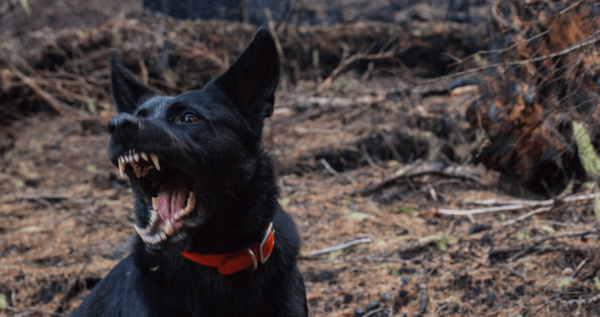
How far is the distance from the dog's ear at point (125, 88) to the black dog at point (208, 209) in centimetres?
32

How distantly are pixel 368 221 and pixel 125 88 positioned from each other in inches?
123

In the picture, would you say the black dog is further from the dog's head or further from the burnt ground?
the burnt ground

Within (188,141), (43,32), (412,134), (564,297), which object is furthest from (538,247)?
(43,32)

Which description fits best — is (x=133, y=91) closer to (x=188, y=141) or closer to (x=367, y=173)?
(x=188, y=141)

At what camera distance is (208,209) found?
6.48ft

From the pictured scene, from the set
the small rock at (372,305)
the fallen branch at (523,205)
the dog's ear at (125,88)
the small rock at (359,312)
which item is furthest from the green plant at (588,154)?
the dog's ear at (125,88)

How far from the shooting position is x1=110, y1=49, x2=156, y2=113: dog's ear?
8.07ft

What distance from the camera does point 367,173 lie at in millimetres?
6027

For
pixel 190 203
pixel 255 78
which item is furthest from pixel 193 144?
pixel 255 78

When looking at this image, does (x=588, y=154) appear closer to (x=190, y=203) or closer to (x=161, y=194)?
(x=190, y=203)

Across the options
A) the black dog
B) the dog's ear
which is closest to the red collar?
the black dog

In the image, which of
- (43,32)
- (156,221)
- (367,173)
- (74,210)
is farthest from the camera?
(43,32)

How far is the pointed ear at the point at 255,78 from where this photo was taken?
84.9 inches

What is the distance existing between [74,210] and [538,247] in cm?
575
